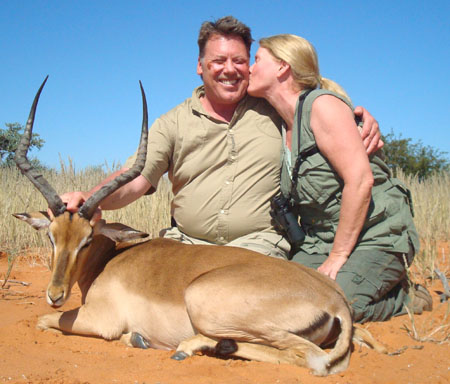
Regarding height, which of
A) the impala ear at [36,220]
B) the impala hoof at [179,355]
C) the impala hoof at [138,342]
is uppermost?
the impala ear at [36,220]

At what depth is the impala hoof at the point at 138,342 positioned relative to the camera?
3994 mm

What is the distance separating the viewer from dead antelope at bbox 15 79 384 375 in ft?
11.2

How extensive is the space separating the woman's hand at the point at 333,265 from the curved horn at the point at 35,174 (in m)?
2.50

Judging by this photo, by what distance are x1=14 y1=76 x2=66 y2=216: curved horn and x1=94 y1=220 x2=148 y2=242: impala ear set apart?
41 centimetres

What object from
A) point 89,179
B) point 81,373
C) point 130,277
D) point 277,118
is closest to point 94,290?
point 130,277

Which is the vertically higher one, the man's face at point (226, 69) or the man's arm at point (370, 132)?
the man's face at point (226, 69)

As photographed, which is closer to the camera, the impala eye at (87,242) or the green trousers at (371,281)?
the impala eye at (87,242)

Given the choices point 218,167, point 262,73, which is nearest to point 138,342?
point 218,167

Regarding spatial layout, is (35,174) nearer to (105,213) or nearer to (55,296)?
(55,296)

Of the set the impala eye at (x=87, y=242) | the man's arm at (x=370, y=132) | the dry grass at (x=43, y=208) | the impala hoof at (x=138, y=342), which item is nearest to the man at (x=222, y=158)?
the impala eye at (x=87, y=242)

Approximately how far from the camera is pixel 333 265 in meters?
4.52

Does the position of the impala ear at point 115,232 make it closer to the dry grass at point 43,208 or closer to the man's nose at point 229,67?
the man's nose at point 229,67

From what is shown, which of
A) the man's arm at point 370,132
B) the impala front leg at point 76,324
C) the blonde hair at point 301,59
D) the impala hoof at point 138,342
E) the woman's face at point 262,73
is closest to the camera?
the impala hoof at point 138,342

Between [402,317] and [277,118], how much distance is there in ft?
8.34
